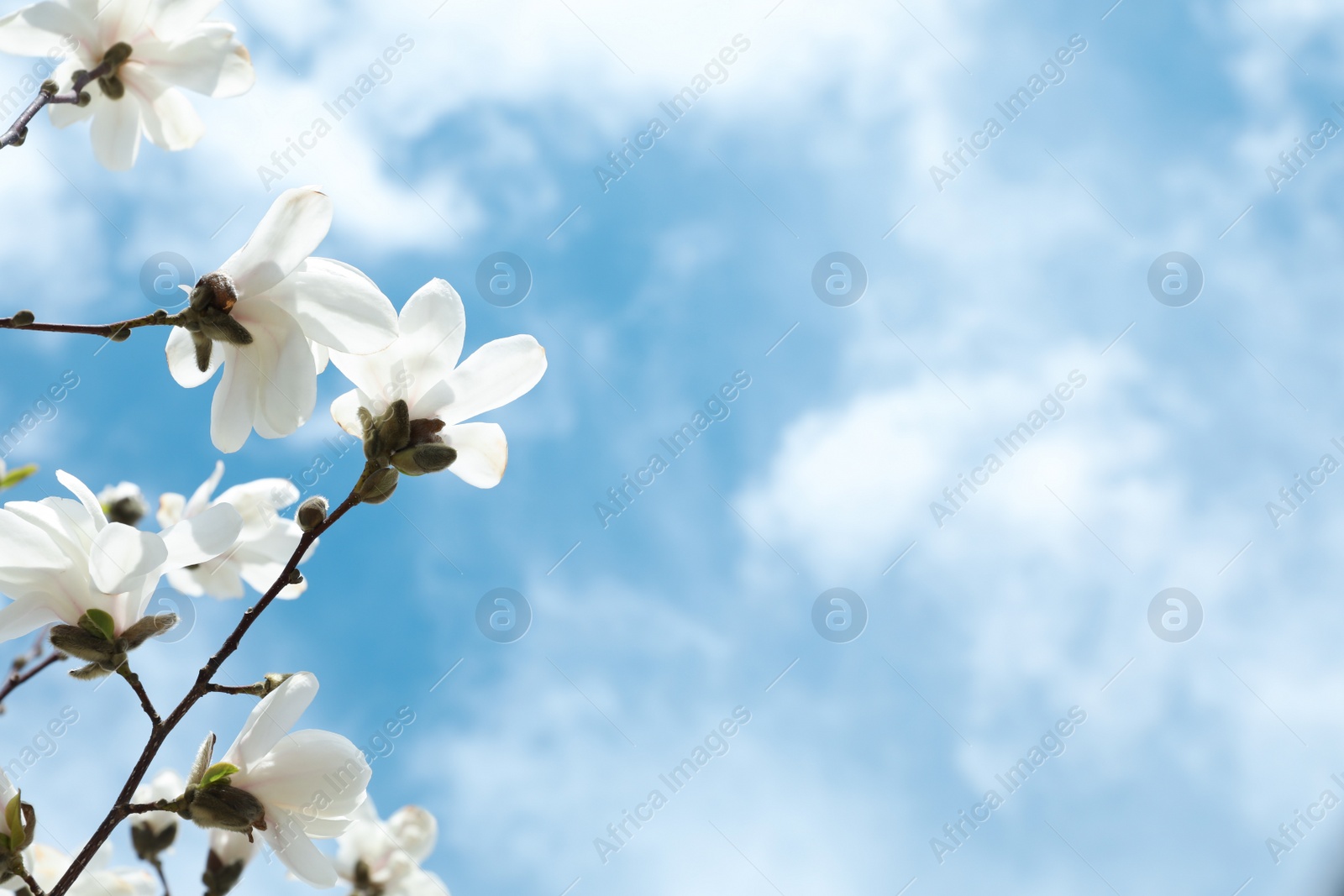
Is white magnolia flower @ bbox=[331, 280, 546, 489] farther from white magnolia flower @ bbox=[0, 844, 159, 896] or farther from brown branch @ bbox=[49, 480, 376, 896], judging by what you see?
white magnolia flower @ bbox=[0, 844, 159, 896]

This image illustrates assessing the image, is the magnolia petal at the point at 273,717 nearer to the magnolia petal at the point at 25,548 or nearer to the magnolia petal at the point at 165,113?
the magnolia petal at the point at 25,548

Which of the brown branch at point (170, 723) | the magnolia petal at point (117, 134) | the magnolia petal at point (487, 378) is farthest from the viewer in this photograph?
the magnolia petal at point (117, 134)

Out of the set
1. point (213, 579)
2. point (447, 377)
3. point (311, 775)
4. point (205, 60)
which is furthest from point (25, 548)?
point (213, 579)

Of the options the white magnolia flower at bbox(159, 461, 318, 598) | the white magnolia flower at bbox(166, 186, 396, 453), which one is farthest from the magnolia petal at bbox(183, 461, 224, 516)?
the white magnolia flower at bbox(166, 186, 396, 453)

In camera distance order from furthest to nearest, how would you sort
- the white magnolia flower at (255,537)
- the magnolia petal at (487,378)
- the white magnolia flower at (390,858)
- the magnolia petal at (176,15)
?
1. the white magnolia flower at (390,858)
2. the white magnolia flower at (255,537)
3. the magnolia petal at (176,15)
4. the magnolia petal at (487,378)

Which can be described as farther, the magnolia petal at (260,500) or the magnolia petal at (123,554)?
the magnolia petal at (260,500)

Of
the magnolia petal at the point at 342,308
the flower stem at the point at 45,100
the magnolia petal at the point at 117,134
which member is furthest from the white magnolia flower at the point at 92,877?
the magnolia petal at the point at 117,134

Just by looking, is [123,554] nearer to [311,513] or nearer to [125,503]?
[311,513]
